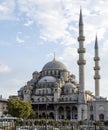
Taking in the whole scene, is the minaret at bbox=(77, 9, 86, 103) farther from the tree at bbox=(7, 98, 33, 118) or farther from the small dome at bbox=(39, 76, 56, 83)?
the tree at bbox=(7, 98, 33, 118)

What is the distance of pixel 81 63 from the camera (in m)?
70.7

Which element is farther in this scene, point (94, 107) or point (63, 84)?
point (63, 84)

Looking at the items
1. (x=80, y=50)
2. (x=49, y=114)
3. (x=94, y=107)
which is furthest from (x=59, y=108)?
(x=80, y=50)

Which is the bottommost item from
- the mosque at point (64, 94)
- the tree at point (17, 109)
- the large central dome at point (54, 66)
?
the tree at point (17, 109)

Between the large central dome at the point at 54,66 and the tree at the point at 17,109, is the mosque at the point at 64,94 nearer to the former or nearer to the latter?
the large central dome at the point at 54,66

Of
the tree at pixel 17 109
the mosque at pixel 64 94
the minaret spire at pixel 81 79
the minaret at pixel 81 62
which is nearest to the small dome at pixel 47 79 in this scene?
the mosque at pixel 64 94

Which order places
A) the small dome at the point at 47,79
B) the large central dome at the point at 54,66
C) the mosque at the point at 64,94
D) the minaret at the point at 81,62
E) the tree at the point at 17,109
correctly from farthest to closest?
the large central dome at the point at 54,66 < the small dome at the point at 47,79 < the mosque at the point at 64,94 < the minaret at the point at 81,62 < the tree at the point at 17,109

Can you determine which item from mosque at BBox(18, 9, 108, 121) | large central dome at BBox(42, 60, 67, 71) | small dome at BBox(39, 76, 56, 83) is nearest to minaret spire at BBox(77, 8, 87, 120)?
mosque at BBox(18, 9, 108, 121)

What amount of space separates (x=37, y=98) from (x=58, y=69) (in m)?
8.36

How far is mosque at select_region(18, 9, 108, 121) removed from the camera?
2835 inches

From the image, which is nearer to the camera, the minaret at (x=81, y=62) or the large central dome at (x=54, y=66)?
the minaret at (x=81, y=62)

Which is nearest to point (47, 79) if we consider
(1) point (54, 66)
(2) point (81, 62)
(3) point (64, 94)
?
(3) point (64, 94)

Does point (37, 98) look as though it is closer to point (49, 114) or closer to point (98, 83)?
point (49, 114)

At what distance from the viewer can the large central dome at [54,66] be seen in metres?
84.5
